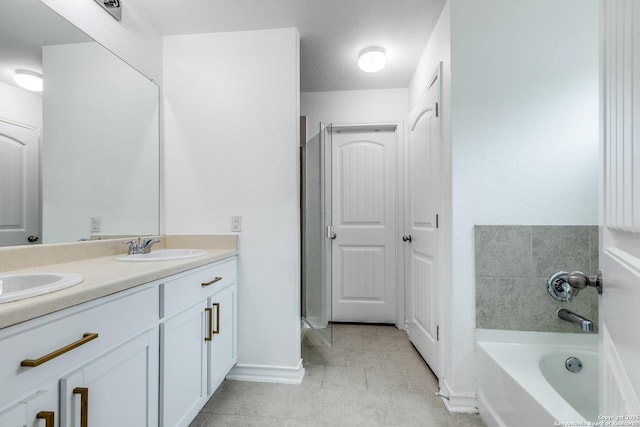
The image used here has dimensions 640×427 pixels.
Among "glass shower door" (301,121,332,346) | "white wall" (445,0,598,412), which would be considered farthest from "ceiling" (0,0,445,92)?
"glass shower door" (301,121,332,346)

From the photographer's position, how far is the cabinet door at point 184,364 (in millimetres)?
1203

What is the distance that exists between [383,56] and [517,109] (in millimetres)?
1061

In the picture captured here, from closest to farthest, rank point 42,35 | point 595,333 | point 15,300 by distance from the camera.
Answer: point 15,300 < point 42,35 < point 595,333

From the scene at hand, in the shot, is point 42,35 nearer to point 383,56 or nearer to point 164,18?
point 164,18

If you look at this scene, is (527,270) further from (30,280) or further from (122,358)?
(30,280)

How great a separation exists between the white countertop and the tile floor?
849 millimetres

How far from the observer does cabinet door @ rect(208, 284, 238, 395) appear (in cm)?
160

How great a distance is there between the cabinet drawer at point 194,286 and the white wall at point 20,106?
3.09 feet

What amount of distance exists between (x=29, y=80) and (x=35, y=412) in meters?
1.33

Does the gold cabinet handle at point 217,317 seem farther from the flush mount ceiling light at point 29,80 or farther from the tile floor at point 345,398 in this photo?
the flush mount ceiling light at point 29,80

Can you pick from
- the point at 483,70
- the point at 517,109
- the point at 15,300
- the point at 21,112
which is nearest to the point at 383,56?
the point at 483,70

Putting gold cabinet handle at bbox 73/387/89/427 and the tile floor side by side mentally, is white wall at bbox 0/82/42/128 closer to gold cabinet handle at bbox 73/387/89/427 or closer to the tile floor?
gold cabinet handle at bbox 73/387/89/427

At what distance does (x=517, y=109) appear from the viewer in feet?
5.27

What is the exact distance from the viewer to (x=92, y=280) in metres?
0.96
